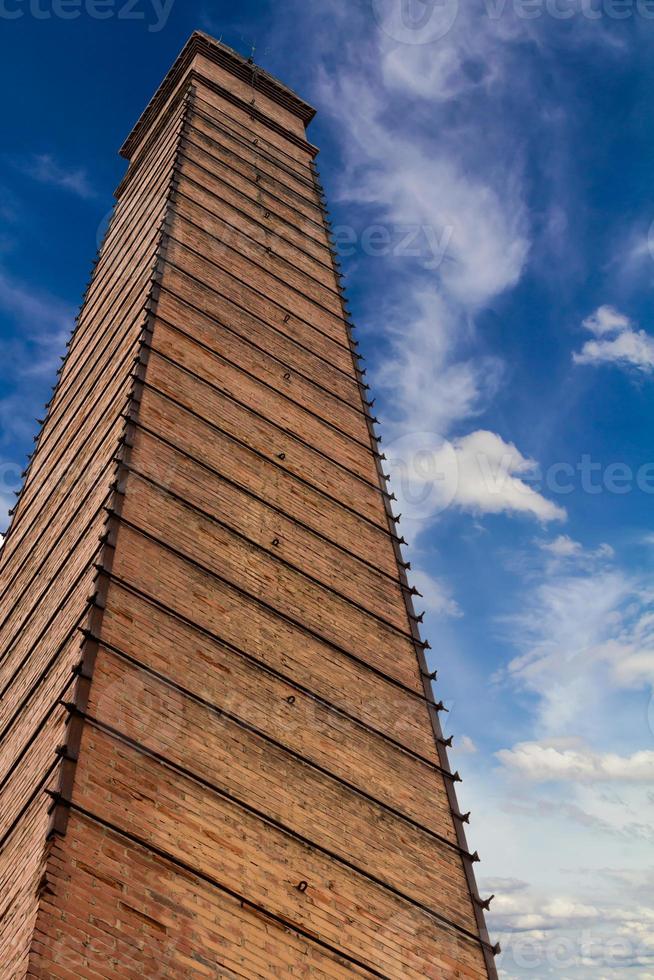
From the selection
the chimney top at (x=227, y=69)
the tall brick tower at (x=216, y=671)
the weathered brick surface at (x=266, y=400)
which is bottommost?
the tall brick tower at (x=216, y=671)

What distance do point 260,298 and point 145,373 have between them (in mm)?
4685

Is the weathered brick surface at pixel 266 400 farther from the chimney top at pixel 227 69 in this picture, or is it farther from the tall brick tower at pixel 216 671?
the chimney top at pixel 227 69

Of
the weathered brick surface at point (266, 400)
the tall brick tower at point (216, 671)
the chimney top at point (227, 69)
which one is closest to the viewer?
the tall brick tower at point (216, 671)

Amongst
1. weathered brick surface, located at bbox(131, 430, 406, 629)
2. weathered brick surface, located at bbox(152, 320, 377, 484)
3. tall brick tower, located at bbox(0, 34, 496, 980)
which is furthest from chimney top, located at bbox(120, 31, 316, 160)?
weathered brick surface, located at bbox(131, 430, 406, 629)

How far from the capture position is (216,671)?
877cm

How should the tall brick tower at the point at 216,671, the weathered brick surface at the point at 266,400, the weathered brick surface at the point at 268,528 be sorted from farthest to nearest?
the weathered brick surface at the point at 266,400 → the weathered brick surface at the point at 268,528 → the tall brick tower at the point at 216,671

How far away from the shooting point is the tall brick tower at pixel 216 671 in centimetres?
653

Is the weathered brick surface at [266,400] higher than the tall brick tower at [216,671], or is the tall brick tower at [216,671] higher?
the weathered brick surface at [266,400]

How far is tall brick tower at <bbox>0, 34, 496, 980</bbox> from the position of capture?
6527mm

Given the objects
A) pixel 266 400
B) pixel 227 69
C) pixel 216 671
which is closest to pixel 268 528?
pixel 216 671

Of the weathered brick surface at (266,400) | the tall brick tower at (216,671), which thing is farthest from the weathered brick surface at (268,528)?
the weathered brick surface at (266,400)

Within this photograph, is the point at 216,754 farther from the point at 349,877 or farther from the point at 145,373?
the point at 145,373

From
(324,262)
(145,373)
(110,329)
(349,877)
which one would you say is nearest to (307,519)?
(145,373)

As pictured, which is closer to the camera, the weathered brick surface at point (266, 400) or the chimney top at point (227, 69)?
the weathered brick surface at point (266, 400)
